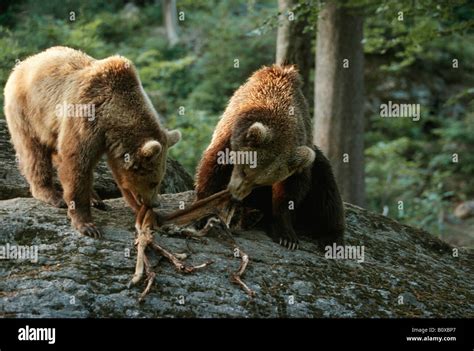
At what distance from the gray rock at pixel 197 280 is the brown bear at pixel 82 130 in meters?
0.32

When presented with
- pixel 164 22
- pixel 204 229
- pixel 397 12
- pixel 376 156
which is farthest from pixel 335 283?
pixel 164 22

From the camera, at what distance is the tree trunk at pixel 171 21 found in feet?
88.3

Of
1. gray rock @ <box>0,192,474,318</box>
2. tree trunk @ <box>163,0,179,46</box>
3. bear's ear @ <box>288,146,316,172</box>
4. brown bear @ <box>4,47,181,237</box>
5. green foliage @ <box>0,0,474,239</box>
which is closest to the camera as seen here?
gray rock @ <box>0,192,474,318</box>

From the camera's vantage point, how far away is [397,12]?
11398mm

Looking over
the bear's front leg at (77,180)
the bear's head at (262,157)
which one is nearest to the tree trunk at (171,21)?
the bear's head at (262,157)

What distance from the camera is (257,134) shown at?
721 centimetres

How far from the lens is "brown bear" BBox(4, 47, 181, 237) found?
7.04 meters

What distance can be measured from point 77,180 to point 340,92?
7062 millimetres

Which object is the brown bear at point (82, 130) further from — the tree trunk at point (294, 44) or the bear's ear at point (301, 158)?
the tree trunk at point (294, 44)

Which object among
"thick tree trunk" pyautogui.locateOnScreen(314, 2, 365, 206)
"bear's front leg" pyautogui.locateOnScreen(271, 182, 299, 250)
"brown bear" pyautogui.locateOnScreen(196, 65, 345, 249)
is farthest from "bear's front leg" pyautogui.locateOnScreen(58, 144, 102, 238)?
"thick tree trunk" pyautogui.locateOnScreen(314, 2, 365, 206)

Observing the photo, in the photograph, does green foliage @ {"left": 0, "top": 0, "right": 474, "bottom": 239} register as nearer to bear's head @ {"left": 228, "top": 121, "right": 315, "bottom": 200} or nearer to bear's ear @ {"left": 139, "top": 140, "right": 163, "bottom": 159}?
bear's head @ {"left": 228, "top": 121, "right": 315, "bottom": 200}

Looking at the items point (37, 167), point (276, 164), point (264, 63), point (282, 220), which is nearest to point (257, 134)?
point (276, 164)

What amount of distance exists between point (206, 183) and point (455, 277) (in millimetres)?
3009

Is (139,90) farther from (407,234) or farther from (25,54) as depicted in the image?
(25,54)
